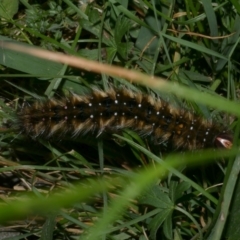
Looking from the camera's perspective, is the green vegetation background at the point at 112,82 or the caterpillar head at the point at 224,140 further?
the green vegetation background at the point at 112,82

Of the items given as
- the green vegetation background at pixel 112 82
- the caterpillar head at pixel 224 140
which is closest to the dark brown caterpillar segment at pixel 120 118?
the caterpillar head at pixel 224 140

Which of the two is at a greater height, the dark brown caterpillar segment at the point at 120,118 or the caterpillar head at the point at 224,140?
the caterpillar head at the point at 224,140

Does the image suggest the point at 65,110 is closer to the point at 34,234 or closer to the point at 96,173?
the point at 96,173

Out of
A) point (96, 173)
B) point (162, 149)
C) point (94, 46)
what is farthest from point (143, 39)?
point (96, 173)

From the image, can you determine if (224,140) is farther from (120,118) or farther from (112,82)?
(112,82)

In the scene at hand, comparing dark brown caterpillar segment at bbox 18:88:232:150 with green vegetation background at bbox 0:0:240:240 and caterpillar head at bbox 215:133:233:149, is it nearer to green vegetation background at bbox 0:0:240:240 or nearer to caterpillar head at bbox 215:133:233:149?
caterpillar head at bbox 215:133:233:149

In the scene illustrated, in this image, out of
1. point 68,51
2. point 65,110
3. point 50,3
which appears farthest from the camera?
point 50,3

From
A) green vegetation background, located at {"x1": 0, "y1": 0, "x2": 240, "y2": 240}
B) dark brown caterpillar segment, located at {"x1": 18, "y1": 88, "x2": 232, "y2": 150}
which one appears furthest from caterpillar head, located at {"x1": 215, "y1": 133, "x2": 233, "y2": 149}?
green vegetation background, located at {"x1": 0, "y1": 0, "x2": 240, "y2": 240}

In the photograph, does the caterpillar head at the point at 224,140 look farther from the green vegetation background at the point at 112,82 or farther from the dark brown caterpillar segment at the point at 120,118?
the green vegetation background at the point at 112,82
